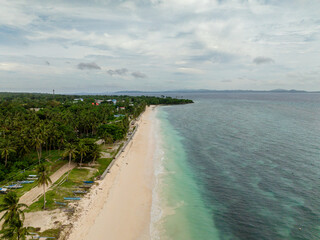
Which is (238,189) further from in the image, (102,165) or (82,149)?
(82,149)

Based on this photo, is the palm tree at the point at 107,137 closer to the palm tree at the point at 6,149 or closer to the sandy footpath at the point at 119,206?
the sandy footpath at the point at 119,206

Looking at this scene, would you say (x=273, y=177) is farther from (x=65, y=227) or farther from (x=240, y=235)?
(x=65, y=227)

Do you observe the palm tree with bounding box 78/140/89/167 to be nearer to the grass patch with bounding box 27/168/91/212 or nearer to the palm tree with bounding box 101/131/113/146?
the grass patch with bounding box 27/168/91/212

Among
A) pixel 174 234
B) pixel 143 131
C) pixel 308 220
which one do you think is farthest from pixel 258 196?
pixel 143 131

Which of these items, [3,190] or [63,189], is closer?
[3,190]

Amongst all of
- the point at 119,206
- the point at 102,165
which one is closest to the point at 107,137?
the point at 102,165

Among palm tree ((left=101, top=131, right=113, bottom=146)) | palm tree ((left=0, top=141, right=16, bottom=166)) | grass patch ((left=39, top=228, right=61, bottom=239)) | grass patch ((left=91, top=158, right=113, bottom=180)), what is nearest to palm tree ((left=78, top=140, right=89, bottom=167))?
grass patch ((left=91, top=158, right=113, bottom=180))

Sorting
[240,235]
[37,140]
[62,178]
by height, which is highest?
[37,140]

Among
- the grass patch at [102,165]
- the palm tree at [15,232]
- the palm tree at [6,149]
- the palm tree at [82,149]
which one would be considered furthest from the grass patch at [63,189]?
the palm tree at [6,149]
